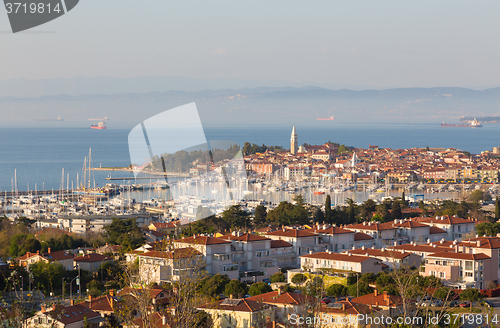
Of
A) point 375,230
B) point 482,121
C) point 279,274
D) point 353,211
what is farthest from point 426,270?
point 482,121

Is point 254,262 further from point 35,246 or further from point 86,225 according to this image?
point 86,225

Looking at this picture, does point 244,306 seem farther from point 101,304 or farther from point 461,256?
point 461,256

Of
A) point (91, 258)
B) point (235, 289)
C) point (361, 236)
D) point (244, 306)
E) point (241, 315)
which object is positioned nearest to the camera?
point (241, 315)

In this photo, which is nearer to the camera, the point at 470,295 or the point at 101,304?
the point at 101,304

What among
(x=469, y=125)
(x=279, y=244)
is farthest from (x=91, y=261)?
(x=469, y=125)

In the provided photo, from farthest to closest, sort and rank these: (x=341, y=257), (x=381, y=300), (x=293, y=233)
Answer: (x=293, y=233), (x=341, y=257), (x=381, y=300)
